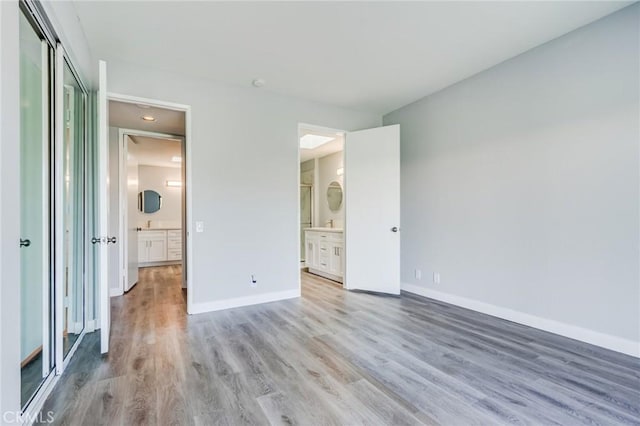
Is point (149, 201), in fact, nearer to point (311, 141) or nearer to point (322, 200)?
point (322, 200)

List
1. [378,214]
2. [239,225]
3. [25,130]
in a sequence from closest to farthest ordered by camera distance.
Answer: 1. [25,130]
2. [239,225]
3. [378,214]

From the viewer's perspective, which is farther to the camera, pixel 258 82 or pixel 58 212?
pixel 258 82

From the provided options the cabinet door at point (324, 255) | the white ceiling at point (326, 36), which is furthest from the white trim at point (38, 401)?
the cabinet door at point (324, 255)

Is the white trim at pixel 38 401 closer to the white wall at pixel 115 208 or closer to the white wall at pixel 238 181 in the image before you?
the white wall at pixel 238 181

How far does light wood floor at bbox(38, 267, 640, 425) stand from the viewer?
1608 millimetres

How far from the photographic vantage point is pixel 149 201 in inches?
288

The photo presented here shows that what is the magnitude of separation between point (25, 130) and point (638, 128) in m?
4.26

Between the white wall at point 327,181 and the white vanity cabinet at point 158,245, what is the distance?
3374mm

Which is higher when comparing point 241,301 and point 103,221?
point 103,221

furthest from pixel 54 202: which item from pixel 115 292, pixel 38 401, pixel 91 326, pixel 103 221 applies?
pixel 115 292

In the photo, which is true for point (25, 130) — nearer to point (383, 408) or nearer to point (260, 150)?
point (260, 150)

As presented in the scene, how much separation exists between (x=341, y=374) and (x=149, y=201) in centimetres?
699

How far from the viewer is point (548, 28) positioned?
2531 mm

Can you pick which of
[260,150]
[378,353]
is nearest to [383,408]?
[378,353]
